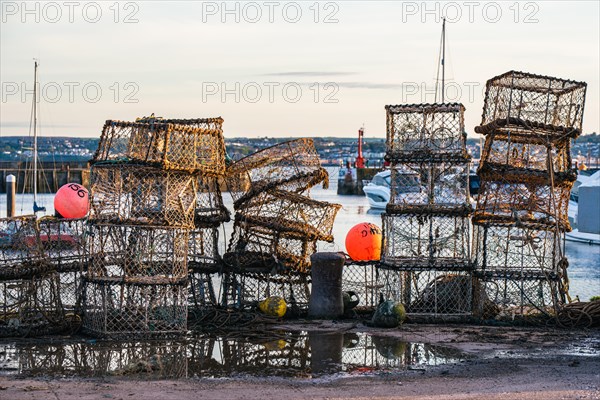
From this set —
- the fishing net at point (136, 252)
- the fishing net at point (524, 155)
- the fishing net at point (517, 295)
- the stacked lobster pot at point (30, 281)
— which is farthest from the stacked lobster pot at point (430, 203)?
the stacked lobster pot at point (30, 281)

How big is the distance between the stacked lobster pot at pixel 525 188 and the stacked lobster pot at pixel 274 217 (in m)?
2.05

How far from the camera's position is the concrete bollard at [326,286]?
11688 mm

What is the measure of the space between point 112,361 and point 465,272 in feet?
14.7

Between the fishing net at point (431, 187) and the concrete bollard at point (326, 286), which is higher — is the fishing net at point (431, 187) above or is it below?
above

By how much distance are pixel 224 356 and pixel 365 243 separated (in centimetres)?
334

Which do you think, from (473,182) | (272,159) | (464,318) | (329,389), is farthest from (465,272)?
(473,182)

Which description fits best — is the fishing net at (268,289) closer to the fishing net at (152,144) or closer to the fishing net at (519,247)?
the fishing net at (152,144)

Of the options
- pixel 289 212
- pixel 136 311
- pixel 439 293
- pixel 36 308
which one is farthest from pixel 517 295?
pixel 36 308

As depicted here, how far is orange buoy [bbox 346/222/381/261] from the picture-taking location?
12578mm

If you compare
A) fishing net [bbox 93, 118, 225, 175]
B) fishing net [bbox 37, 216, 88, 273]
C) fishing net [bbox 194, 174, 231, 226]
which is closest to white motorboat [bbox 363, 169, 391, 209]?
fishing net [bbox 194, 174, 231, 226]

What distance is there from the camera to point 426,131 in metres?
11.6

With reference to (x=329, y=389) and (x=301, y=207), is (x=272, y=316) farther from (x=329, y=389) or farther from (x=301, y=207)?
(x=329, y=389)

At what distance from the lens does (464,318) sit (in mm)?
11617

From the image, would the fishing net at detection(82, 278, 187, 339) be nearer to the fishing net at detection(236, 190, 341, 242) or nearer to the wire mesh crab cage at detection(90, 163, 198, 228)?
the wire mesh crab cage at detection(90, 163, 198, 228)
